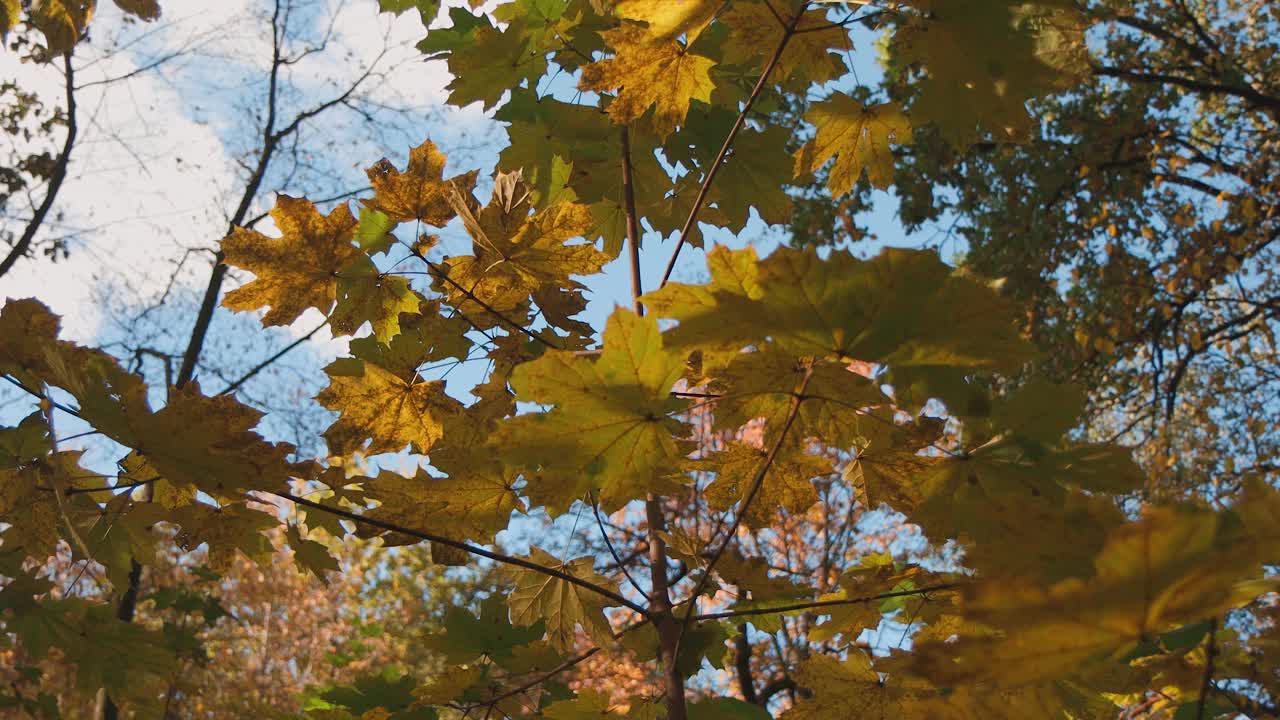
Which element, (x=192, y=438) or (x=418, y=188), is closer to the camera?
(x=192, y=438)

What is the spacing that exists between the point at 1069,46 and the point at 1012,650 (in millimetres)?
916

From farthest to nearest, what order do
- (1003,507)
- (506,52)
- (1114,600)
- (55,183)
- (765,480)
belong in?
(55,183) < (506,52) < (765,480) < (1003,507) < (1114,600)

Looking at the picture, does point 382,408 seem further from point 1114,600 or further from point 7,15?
point 7,15

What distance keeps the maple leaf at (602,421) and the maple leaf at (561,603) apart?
37 cm

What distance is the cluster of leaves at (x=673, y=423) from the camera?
0.81 meters

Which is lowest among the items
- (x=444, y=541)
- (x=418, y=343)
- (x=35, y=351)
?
(x=444, y=541)

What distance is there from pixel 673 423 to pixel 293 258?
709 mm

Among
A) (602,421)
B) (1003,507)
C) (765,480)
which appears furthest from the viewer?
(765,480)

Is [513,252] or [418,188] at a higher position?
[418,188]

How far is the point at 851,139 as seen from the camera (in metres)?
1.51

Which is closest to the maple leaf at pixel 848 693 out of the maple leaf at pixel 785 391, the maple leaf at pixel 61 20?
the maple leaf at pixel 785 391

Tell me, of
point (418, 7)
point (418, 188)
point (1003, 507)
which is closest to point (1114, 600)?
point (1003, 507)

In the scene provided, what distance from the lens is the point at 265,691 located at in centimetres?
1455

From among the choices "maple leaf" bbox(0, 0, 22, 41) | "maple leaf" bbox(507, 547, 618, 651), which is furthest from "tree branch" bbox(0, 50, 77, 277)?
"maple leaf" bbox(507, 547, 618, 651)
